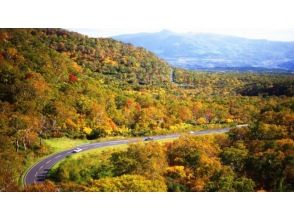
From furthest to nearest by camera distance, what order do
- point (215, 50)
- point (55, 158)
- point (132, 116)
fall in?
point (215, 50) < point (132, 116) < point (55, 158)

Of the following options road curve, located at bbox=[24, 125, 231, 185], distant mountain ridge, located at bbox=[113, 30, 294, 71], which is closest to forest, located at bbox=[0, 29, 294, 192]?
road curve, located at bbox=[24, 125, 231, 185]

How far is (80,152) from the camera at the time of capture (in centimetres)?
1310

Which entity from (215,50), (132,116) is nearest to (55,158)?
(132,116)

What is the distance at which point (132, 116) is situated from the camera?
14180 mm

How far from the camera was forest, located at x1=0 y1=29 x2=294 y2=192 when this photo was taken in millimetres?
12453

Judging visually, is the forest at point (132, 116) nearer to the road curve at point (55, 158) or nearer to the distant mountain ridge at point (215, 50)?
the road curve at point (55, 158)

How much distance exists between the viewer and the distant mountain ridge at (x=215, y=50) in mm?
14860

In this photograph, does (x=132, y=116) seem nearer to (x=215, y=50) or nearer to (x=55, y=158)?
(x=55, y=158)

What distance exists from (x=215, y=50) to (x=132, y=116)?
13.7 feet

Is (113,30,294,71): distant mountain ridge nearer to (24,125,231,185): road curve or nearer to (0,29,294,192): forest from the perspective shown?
(0,29,294,192): forest

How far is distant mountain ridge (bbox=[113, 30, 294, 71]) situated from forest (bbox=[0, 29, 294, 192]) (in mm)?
413

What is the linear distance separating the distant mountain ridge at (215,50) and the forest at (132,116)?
413 mm

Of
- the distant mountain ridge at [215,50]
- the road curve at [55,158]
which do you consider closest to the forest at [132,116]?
the road curve at [55,158]
